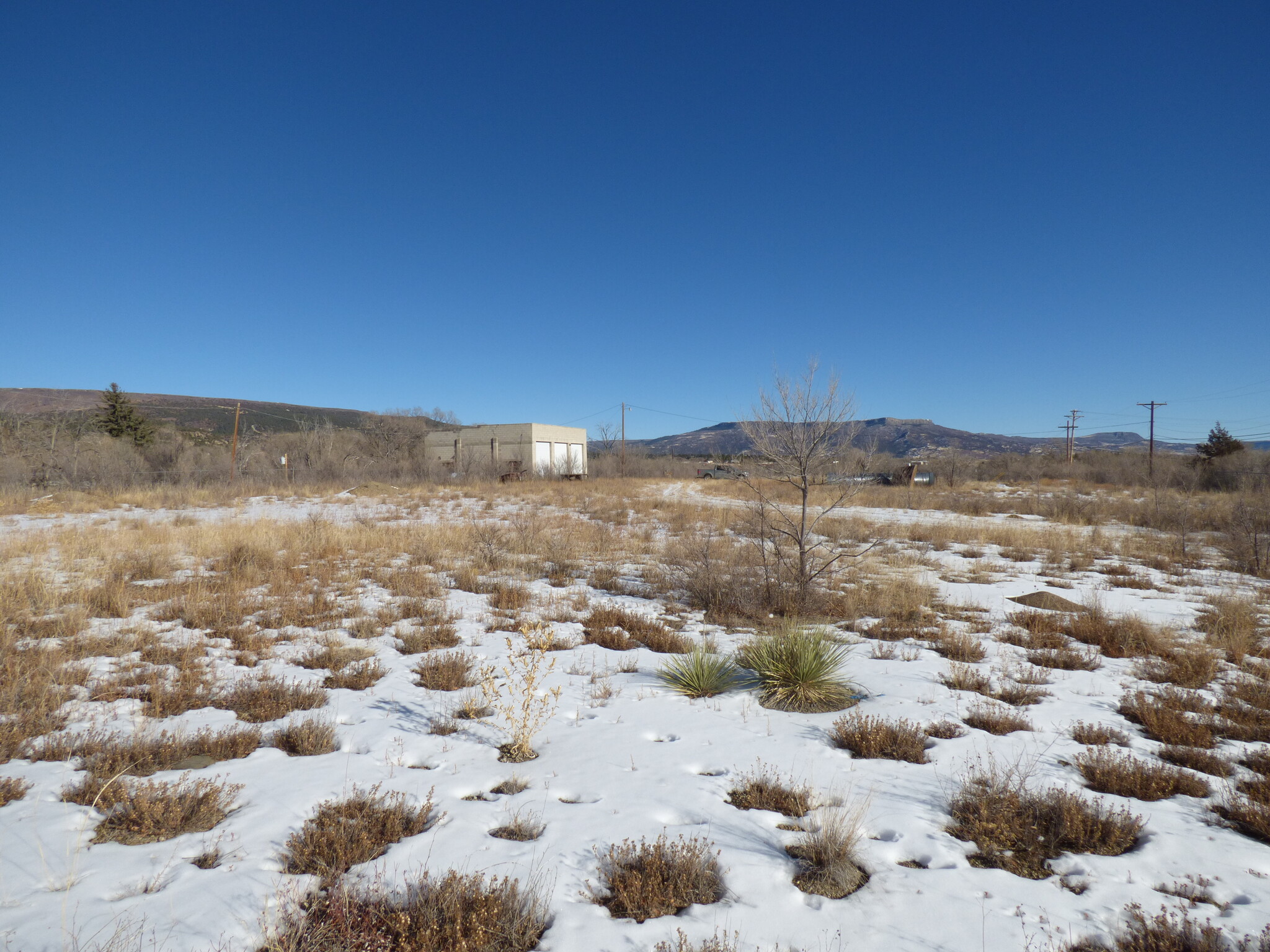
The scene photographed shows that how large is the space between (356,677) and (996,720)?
18.4 feet

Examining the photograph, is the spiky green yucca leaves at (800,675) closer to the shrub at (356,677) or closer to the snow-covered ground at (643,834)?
the snow-covered ground at (643,834)

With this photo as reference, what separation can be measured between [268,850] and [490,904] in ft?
4.37

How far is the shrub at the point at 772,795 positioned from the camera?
11.3 feet

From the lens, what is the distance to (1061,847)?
9.89ft

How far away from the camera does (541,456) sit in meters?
58.2

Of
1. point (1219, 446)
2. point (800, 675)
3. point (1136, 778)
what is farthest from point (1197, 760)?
point (1219, 446)

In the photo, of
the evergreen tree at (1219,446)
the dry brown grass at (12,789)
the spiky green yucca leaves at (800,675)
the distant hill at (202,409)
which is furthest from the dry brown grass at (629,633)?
the distant hill at (202,409)

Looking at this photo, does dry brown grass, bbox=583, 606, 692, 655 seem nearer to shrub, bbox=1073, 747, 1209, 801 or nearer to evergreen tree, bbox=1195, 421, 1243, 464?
shrub, bbox=1073, 747, 1209, 801

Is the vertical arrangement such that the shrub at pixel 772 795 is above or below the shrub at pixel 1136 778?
below

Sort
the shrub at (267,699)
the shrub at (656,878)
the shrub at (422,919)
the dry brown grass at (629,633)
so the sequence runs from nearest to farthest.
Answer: the shrub at (422,919) → the shrub at (656,878) → the shrub at (267,699) → the dry brown grass at (629,633)

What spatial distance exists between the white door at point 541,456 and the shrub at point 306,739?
49.9 metres

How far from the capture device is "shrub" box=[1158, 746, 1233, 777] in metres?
3.80

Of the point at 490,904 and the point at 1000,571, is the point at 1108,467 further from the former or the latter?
the point at 490,904

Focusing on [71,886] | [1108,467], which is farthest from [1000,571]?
[1108,467]
